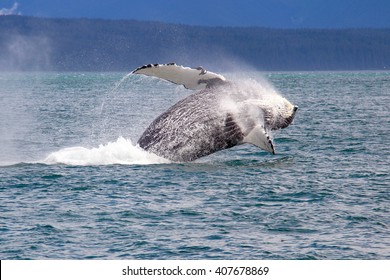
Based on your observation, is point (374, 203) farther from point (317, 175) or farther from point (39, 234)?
point (39, 234)

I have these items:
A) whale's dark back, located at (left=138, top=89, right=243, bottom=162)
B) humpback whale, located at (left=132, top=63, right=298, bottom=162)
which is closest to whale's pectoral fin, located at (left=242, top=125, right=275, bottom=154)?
humpback whale, located at (left=132, top=63, right=298, bottom=162)

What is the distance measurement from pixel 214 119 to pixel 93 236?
17.3 feet

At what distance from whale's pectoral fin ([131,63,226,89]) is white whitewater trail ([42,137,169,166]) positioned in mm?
2018

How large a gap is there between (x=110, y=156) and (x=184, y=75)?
3.52 meters

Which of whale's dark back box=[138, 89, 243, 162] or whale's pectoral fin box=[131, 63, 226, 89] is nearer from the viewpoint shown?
whale's pectoral fin box=[131, 63, 226, 89]

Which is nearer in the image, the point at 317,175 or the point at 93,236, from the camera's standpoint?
the point at 93,236

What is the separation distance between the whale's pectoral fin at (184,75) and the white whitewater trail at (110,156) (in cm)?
202

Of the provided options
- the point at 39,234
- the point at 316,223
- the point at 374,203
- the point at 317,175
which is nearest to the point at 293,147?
the point at 317,175

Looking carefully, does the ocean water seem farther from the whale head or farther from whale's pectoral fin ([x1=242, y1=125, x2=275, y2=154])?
the whale head

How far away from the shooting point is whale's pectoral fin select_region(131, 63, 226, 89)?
714 inches

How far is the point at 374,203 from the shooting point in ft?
55.5

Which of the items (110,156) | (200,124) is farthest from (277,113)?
(110,156)

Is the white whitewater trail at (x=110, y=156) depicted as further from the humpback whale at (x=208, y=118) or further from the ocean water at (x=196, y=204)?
the humpback whale at (x=208, y=118)

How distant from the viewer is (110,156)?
21.1 meters
